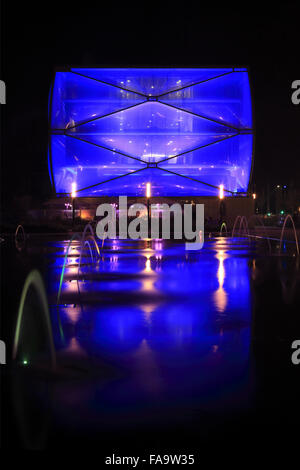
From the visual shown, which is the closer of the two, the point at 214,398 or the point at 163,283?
the point at 214,398

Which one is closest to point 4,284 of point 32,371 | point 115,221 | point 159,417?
point 32,371

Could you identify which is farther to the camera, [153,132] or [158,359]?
[153,132]

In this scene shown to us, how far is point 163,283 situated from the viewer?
11.2 m

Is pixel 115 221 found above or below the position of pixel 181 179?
below

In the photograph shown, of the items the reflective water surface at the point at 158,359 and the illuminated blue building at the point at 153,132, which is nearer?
the reflective water surface at the point at 158,359

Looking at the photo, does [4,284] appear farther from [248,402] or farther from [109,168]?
[109,168]

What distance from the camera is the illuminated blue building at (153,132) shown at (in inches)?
1978

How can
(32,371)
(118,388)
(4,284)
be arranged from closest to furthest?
(118,388)
(32,371)
(4,284)

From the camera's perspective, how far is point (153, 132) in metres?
50.9

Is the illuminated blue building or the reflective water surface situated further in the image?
the illuminated blue building

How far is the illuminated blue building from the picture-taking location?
5025 centimetres

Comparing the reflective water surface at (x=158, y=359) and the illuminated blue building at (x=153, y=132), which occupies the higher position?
the illuminated blue building at (x=153, y=132)
